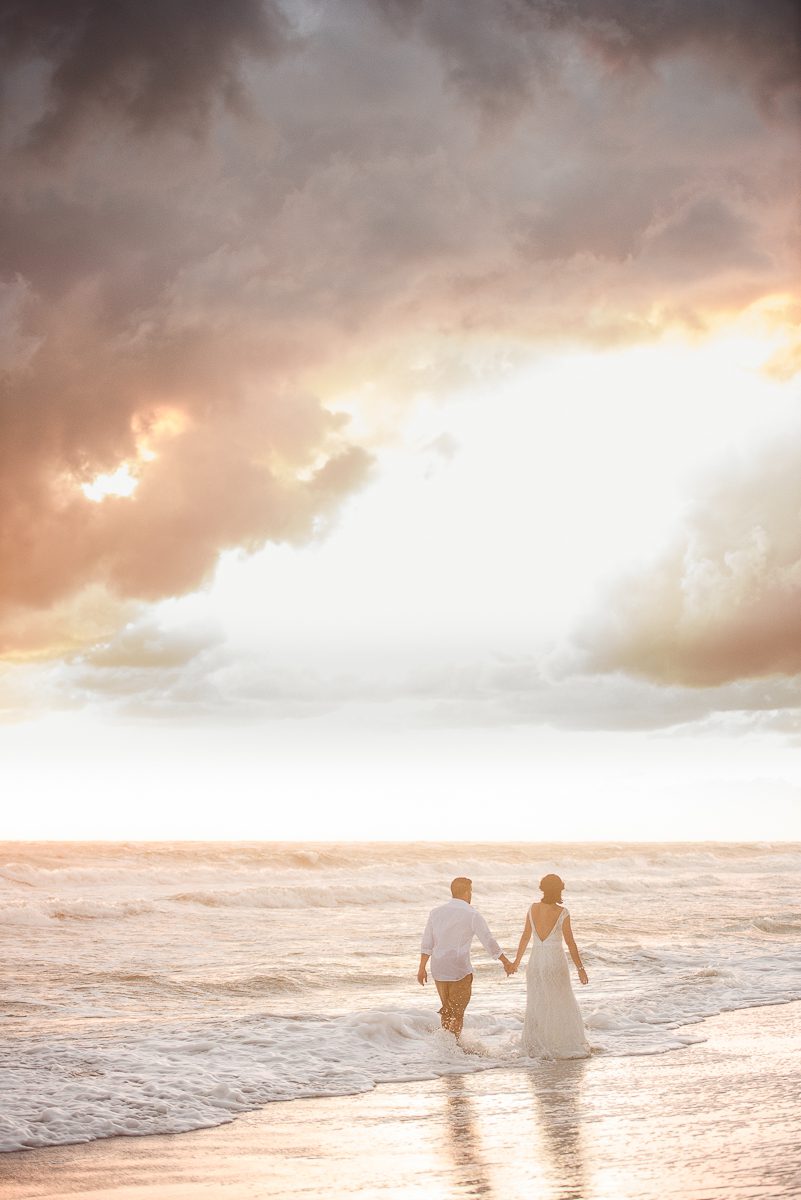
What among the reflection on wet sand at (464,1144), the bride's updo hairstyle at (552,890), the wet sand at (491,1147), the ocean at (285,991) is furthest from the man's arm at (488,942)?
the reflection on wet sand at (464,1144)

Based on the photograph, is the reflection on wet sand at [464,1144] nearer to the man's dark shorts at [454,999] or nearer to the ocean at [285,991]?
the ocean at [285,991]

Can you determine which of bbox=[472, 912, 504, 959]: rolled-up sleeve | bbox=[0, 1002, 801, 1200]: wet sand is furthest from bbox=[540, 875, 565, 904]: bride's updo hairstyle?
bbox=[0, 1002, 801, 1200]: wet sand

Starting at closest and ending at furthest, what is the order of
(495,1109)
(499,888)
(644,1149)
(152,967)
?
1. (644,1149)
2. (495,1109)
3. (152,967)
4. (499,888)

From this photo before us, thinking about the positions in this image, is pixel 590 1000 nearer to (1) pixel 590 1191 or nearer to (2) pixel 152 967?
(2) pixel 152 967

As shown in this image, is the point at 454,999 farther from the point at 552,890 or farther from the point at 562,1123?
the point at 562,1123

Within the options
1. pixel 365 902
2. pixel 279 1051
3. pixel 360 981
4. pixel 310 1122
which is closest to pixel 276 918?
pixel 365 902

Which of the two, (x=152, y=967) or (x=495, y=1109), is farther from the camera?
(x=152, y=967)

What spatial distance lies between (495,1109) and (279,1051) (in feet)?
12.5

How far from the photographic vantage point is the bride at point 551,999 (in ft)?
38.0

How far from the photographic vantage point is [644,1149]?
7543 mm

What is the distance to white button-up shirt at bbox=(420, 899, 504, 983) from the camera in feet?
40.3

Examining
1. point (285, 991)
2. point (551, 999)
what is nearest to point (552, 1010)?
point (551, 999)

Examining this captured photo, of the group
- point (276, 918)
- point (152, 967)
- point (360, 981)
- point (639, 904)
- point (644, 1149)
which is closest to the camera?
point (644, 1149)

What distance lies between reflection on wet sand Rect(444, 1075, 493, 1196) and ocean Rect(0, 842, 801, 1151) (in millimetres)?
1148
